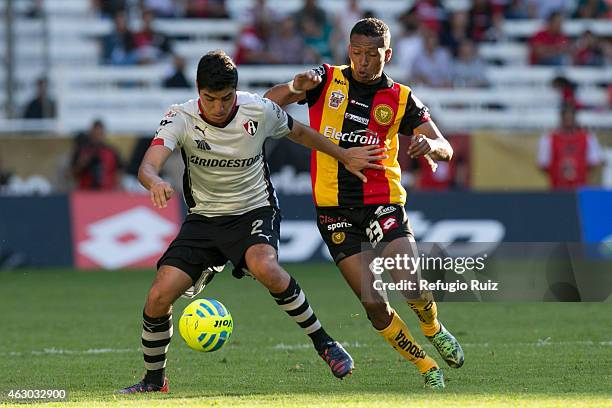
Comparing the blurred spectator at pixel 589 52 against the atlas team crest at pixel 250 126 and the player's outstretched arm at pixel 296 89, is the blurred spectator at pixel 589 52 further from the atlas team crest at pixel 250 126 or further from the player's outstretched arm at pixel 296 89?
the atlas team crest at pixel 250 126

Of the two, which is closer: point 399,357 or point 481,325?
point 399,357

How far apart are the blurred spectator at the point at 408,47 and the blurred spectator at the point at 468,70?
0.74 meters

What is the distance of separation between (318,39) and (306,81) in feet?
40.5

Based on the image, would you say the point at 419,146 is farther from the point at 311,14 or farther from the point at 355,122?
the point at 311,14

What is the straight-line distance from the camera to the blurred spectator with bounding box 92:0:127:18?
21.1 meters

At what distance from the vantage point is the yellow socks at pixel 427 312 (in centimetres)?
819

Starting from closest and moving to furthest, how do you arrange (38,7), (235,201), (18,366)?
(235,201)
(18,366)
(38,7)

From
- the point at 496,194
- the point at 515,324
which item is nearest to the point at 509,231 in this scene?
the point at 496,194

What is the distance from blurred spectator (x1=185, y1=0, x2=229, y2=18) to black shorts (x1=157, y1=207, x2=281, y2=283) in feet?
46.1

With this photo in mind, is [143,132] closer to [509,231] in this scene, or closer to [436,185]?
[436,185]

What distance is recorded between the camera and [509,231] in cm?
1702

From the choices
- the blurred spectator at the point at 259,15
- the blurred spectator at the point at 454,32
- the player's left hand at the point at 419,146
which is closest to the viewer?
the player's left hand at the point at 419,146

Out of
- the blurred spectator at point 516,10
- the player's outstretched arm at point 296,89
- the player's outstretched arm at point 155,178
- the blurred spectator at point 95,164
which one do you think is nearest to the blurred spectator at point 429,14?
the blurred spectator at point 516,10

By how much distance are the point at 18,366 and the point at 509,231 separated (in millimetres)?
9273
